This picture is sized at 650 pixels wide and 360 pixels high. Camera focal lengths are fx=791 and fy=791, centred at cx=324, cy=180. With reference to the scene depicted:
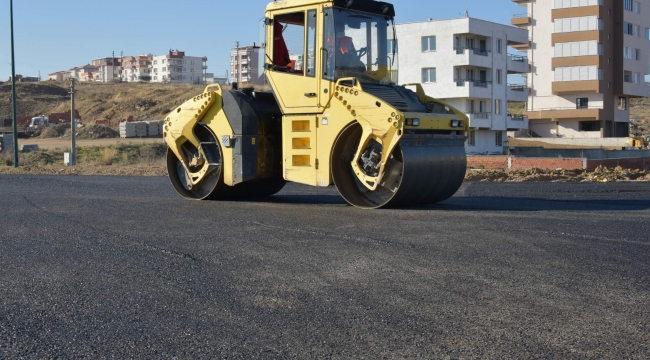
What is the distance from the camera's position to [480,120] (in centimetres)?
5497

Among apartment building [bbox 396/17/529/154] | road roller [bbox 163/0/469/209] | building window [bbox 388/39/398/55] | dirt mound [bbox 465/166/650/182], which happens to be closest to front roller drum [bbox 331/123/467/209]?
road roller [bbox 163/0/469/209]

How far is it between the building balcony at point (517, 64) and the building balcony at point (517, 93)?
4.30 feet

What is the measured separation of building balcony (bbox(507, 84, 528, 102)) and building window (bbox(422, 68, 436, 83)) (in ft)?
25.1

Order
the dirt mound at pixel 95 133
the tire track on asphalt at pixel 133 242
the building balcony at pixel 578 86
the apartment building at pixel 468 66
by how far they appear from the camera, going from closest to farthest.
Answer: the tire track on asphalt at pixel 133 242
the apartment building at pixel 468 66
the building balcony at pixel 578 86
the dirt mound at pixel 95 133

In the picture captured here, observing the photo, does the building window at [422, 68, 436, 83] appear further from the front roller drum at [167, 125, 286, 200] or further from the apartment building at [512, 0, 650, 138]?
the front roller drum at [167, 125, 286, 200]

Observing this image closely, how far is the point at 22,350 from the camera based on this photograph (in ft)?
15.5

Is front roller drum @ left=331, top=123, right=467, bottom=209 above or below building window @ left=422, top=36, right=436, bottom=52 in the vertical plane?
below

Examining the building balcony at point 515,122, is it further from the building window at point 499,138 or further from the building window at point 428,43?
the building window at point 428,43

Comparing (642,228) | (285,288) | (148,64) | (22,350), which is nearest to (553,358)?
(285,288)

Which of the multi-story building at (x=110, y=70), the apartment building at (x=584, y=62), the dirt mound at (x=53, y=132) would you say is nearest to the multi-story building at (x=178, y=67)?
the multi-story building at (x=110, y=70)

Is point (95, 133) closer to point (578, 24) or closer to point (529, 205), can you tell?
point (578, 24)

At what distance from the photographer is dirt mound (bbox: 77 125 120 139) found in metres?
68.6

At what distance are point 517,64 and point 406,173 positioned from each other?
50.8m

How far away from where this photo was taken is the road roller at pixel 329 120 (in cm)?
1127
